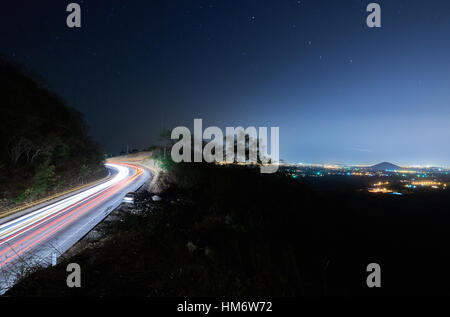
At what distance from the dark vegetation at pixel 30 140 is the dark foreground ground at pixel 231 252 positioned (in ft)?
30.4

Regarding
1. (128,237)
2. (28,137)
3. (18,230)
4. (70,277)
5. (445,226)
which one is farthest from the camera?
(445,226)

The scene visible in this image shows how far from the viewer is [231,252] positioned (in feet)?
18.4

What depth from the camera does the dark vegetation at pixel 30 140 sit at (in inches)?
503

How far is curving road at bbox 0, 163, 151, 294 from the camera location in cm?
664

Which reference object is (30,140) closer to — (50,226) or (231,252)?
(50,226)

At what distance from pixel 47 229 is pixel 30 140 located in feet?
31.2

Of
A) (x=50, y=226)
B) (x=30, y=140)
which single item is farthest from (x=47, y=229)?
(x=30, y=140)

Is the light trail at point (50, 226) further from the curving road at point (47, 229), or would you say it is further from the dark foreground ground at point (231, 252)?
the dark foreground ground at point (231, 252)

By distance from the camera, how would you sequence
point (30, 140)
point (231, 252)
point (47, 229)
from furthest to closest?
point (30, 140)
point (47, 229)
point (231, 252)

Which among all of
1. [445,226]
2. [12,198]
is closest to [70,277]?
[12,198]

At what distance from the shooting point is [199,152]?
842 inches
